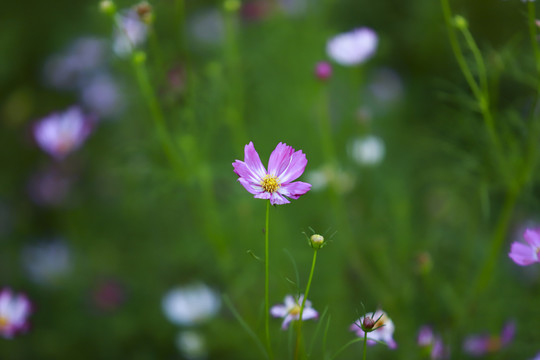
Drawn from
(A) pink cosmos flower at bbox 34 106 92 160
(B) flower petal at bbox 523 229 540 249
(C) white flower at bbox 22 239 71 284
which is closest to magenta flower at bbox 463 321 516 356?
(B) flower petal at bbox 523 229 540 249

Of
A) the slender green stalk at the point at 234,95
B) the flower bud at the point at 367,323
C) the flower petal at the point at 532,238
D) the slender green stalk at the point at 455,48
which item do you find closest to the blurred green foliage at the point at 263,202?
the slender green stalk at the point at 234,95

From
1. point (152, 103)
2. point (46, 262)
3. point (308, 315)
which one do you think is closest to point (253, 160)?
point (308, 315)

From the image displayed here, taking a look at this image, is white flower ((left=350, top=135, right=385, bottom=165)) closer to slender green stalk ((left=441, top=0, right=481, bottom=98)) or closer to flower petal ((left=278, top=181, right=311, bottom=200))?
slender green stalk ((left=441, top=0, right=481, bottom=98))

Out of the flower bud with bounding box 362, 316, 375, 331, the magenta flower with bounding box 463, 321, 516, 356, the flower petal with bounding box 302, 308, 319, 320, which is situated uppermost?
the magenta flower with bounding box 463, 321, 516, 356

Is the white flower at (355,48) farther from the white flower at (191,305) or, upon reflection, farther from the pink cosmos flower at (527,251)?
the white flower at (191,305)

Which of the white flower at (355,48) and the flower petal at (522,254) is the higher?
the white flower at (355,48)

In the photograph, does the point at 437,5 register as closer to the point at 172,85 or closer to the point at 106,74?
the point at 172,85
